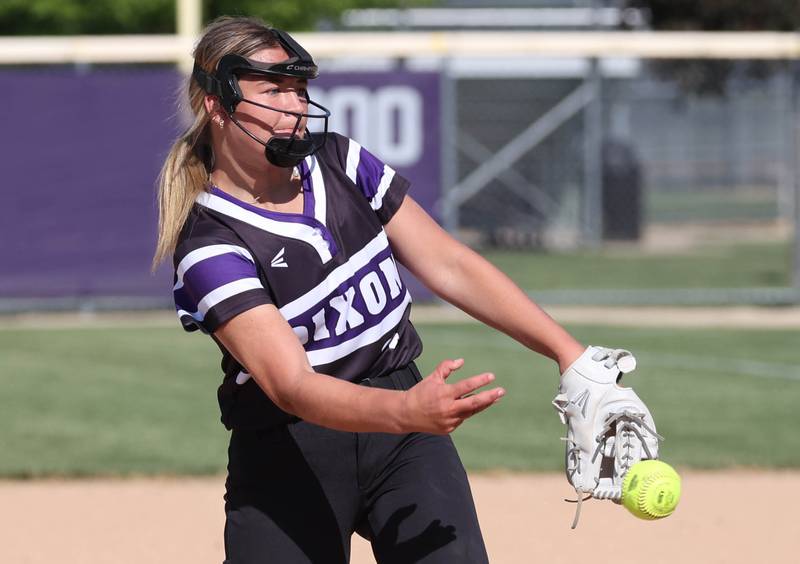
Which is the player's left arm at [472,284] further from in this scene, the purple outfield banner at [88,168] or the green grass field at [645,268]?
the green grass field at [645,268]

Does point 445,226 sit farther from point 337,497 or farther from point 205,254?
point 205,254

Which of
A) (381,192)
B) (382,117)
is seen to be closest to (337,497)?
(381,192)

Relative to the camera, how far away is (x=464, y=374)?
34.0ft

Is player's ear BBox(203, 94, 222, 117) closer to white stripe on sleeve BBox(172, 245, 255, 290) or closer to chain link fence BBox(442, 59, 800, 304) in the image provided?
white stripe on sleeve BBox(172, 245, 255, 290)

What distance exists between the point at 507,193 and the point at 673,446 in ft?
44.6

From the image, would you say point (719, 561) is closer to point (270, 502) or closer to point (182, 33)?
point (270, 502)

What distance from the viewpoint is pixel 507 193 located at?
70.3 ft

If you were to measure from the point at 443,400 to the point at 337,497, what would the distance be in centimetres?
89

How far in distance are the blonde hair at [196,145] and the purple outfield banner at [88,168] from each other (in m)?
10.2

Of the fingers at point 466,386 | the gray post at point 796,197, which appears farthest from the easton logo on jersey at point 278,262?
the gray post at point 796,197

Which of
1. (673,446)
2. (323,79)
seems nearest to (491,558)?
(673,446)

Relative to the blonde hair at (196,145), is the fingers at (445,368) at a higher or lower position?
lower

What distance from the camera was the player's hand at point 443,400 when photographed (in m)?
2.80

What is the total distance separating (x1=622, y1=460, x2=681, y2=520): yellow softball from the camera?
3395 millimetres
